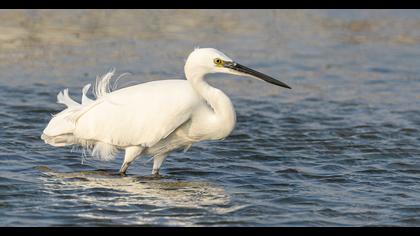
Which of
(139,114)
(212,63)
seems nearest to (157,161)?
(139,114)

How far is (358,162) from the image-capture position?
11.3m

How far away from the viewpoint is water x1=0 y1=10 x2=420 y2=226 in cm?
928

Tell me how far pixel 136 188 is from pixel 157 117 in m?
0.74

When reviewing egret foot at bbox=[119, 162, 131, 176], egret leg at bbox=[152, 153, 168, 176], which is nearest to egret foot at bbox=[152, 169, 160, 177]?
egret leg at bbox=[152, 153, 168, 176]

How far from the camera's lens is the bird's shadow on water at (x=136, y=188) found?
9.46 m

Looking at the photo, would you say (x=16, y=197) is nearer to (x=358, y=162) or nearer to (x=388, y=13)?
(x=358, y=162)

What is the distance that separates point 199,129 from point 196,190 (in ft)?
2.08

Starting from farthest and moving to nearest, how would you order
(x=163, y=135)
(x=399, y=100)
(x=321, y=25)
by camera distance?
1. (x=321, y=25)
2. (x=399, y=100)
3. (x=163, y=135)

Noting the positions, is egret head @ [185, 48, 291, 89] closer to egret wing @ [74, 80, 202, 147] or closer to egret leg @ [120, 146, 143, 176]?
egret wing @ [74, 80, 202, 147]

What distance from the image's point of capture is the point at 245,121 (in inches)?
519

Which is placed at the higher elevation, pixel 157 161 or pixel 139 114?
pixel 139 114

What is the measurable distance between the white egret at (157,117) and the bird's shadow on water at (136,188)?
0.21 metres

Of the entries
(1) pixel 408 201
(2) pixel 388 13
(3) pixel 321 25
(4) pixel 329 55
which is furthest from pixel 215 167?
(2) pixel 388 13

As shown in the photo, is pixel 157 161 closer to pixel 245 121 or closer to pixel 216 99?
pixel 216 99
